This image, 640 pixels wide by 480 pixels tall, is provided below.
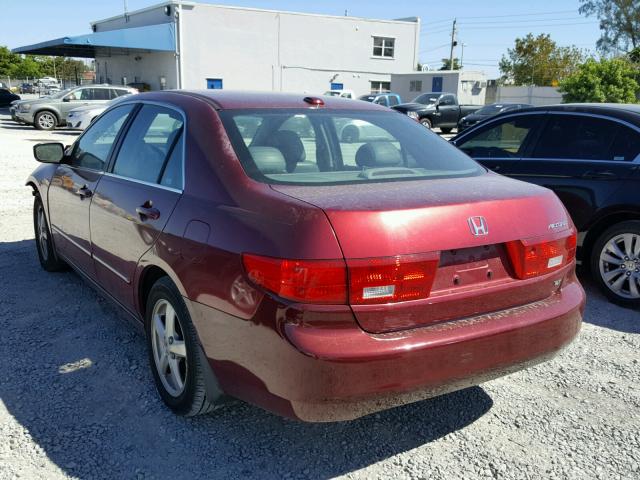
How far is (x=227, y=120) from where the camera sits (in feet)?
10.2

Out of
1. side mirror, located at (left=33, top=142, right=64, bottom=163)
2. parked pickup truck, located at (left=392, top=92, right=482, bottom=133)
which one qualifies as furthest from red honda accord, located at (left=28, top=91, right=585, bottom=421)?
parked pickup truck, located at (left=392, top=92, right=482, bottom=133)

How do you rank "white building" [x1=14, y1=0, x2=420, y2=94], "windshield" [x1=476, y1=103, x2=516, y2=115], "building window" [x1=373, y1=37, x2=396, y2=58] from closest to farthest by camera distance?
"windshield" [x1=476, y1=103, x2=516, y2=115]
"white building" [x1=14, y1=0, x2=420, y2=94]
"building window" [x1=373, y1=37, x2=396, y2=58]

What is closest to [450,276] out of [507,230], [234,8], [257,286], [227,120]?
[507,230]

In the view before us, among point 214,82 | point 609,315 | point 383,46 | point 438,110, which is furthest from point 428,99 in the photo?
point 609,315

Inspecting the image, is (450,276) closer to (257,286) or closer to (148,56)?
(257,286)

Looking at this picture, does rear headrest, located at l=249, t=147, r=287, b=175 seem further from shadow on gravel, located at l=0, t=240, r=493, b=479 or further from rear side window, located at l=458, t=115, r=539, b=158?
rear side window, located at l=458, t=115, r=539, b=158

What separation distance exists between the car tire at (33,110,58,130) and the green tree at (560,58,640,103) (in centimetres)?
2023

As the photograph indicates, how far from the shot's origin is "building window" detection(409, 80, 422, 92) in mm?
39400

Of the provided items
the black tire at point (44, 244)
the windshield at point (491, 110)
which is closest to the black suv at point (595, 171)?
the black tire at point (44, 244)

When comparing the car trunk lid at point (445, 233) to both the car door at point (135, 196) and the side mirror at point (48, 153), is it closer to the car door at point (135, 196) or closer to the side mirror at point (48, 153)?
the car door at point (135, 196)

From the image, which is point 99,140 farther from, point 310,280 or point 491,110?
point 491,110

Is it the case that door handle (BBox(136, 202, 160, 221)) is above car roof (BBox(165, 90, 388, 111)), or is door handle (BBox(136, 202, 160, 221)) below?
below

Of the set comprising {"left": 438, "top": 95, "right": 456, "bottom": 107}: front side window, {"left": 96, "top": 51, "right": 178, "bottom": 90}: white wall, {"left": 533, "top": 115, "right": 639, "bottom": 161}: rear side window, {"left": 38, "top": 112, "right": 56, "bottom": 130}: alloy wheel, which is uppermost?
{"left": 96, "top": 51, "right": 178, "bottom": 90}: white wall

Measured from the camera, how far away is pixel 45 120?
23062 mm
